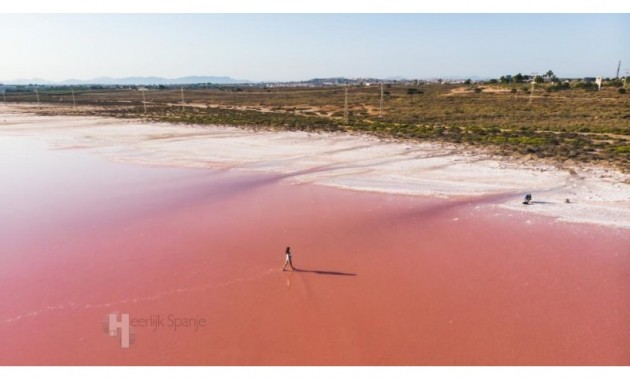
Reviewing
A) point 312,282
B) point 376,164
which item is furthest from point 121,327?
point 376,164

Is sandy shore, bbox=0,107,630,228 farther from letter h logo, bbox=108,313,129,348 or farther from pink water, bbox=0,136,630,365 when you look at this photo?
letter h logo, bbox=108,313,129,348

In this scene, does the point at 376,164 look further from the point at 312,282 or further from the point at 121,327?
the point at 121,327

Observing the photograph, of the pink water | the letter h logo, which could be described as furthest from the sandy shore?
the letter h logo

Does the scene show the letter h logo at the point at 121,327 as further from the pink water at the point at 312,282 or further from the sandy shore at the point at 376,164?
the sandy shore at the point at 376,164

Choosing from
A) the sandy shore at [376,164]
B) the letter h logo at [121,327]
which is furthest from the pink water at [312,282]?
the sandy shore at [376,164]

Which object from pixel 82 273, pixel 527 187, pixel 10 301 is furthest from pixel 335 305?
pixel 527 187

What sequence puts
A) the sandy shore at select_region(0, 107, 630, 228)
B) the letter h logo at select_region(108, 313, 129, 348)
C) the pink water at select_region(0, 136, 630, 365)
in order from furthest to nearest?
1. the sandy shore at select_region(0, 107, 630, 228)
2. the letter h logo at select_region(108, 313, 129, 348)
3. the pink water at select_region(0, 136, 630, 365)
